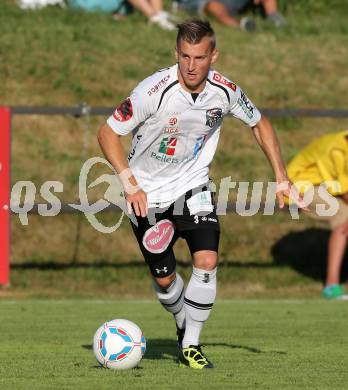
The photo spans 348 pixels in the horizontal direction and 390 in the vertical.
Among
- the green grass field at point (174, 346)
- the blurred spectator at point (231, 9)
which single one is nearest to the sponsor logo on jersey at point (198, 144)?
the green grass field at point (174, 346)

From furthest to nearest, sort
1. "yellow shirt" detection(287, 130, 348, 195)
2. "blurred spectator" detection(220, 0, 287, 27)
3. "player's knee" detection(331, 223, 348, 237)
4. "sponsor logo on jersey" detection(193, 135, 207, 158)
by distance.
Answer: "blurred spectator" detection(220, 0, 287, 27)
"player's knee" detection(331, 223, 348, 237)
"yellow shirt" detection(287, 130, 348, 195)
"sponsor logo on jersey" detection(193, 135, 207, 158)

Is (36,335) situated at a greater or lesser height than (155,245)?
lesser

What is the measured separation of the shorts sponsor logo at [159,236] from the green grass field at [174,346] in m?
0.76

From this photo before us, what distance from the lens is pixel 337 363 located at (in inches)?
318

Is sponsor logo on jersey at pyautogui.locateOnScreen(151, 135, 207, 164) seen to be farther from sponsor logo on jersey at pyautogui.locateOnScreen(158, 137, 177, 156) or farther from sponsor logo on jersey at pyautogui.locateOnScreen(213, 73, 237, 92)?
sponsor logo on jersey at pyautogui.locateOnScreen(213, 73, 237, 92)

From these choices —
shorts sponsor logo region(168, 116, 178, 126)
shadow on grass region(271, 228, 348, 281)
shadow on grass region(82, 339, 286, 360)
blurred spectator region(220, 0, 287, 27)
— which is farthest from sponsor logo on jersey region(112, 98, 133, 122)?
blurred spectator region(220, 0, 287, 27)

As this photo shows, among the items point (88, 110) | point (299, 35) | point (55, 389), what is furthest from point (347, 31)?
point (55, 389)

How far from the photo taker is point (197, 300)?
7941mm

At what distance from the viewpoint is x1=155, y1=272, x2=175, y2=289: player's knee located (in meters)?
8.29

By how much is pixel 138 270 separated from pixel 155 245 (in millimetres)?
5522

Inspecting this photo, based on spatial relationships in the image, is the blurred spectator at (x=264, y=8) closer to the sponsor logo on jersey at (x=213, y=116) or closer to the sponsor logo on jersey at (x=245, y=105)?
the sponsor logo on jersey at (x=245, y=105)

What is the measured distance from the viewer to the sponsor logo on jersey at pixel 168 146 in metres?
7.92

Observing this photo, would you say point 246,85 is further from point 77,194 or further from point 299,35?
point 77,194

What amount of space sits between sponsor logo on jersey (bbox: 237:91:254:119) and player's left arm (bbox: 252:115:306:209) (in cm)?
11
